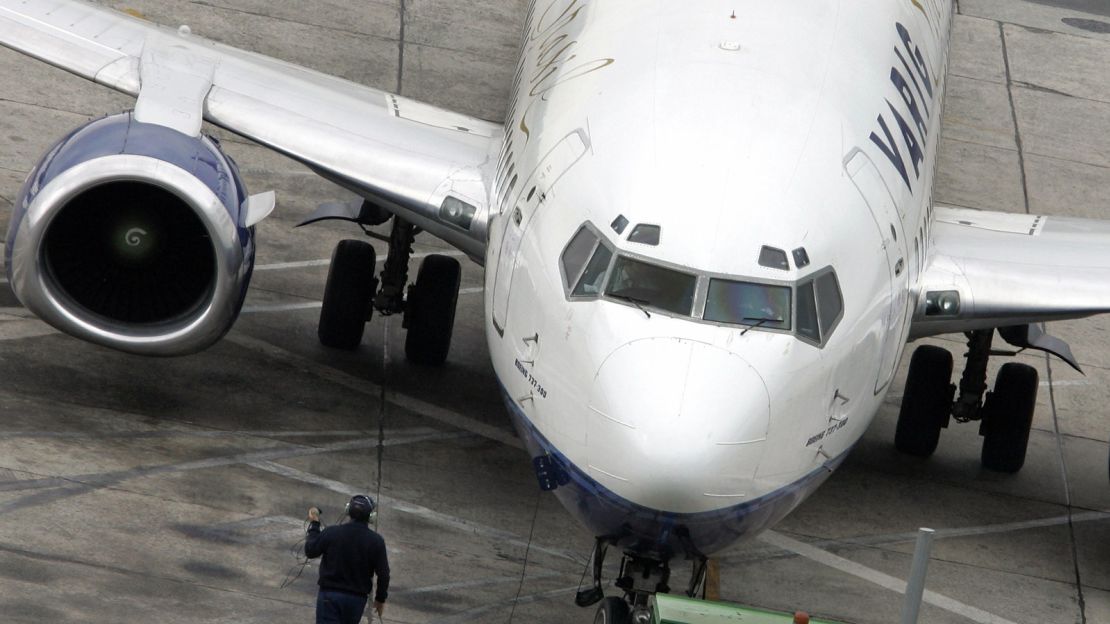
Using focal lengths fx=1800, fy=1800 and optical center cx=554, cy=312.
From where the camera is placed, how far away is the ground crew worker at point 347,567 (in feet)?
34.5

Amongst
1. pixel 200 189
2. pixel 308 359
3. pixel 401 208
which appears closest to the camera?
pixel 200 189

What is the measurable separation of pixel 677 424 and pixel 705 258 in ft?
4.09

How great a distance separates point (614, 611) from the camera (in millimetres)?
10898

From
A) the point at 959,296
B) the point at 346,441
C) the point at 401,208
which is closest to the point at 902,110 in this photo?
the point at 959,296

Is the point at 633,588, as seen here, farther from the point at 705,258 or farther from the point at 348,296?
the point at 348,296

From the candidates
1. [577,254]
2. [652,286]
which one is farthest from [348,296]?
[652,286]

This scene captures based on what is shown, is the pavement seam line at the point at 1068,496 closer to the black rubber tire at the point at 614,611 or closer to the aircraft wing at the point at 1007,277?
the aircraft wing at the point at 1007,277

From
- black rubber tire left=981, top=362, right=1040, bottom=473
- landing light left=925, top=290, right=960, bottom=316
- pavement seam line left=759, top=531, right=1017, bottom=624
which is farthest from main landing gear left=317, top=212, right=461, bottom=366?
black rubber tire left=981, top=362, right=1040, bottom=473

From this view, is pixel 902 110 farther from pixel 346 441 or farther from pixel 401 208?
pixel 346 441

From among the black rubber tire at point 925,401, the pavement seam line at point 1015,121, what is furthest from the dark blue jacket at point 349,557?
the pavement seam line at point 1015,121

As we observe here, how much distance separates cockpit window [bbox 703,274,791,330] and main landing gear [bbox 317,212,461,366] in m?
5.31

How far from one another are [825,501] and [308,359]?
185 inches

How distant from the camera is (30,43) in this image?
14906mm

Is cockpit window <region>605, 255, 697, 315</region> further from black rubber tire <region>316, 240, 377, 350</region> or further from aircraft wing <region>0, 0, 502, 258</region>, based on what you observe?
black rubber tire <region>316, 240, 377, 350</region>
